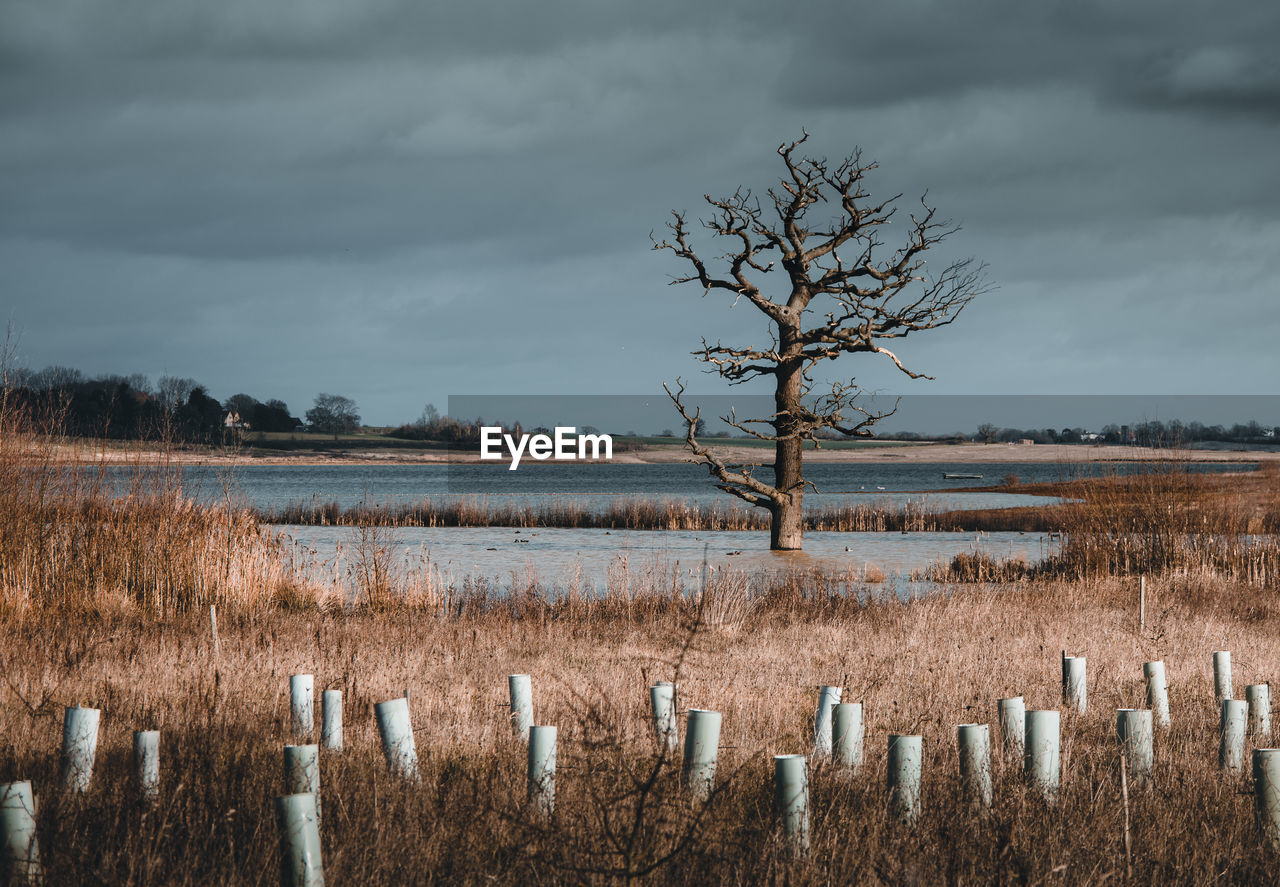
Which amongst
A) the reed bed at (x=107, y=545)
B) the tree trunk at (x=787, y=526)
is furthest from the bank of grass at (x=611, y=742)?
the tree trunk at (x=787, y=526)

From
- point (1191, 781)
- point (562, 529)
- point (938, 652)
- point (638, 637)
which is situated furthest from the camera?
point (562, 529)

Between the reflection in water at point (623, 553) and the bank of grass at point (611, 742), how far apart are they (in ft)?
13.8

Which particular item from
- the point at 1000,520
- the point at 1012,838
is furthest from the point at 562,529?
the point at 1012,838

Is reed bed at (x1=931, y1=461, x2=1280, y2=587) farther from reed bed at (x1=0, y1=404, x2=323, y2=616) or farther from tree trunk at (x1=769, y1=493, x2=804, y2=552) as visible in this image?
reed bed at (x1=0, y1=404, x2=323, y2=616)

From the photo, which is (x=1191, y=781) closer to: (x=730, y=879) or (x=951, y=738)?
(x=951, y=738)

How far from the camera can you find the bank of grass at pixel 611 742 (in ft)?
13.4

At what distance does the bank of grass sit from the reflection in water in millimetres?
4213

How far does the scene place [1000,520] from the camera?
36562 mm

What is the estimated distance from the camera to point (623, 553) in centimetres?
2325

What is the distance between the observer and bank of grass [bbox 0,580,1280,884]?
4086 mm

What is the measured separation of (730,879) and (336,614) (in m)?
9.18

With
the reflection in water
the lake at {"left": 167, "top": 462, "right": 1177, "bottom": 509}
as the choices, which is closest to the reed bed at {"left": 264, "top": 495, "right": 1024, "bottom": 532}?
the reflection in water

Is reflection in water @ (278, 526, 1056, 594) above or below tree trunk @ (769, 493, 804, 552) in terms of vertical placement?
below

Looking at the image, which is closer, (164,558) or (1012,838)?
(1012,838)
